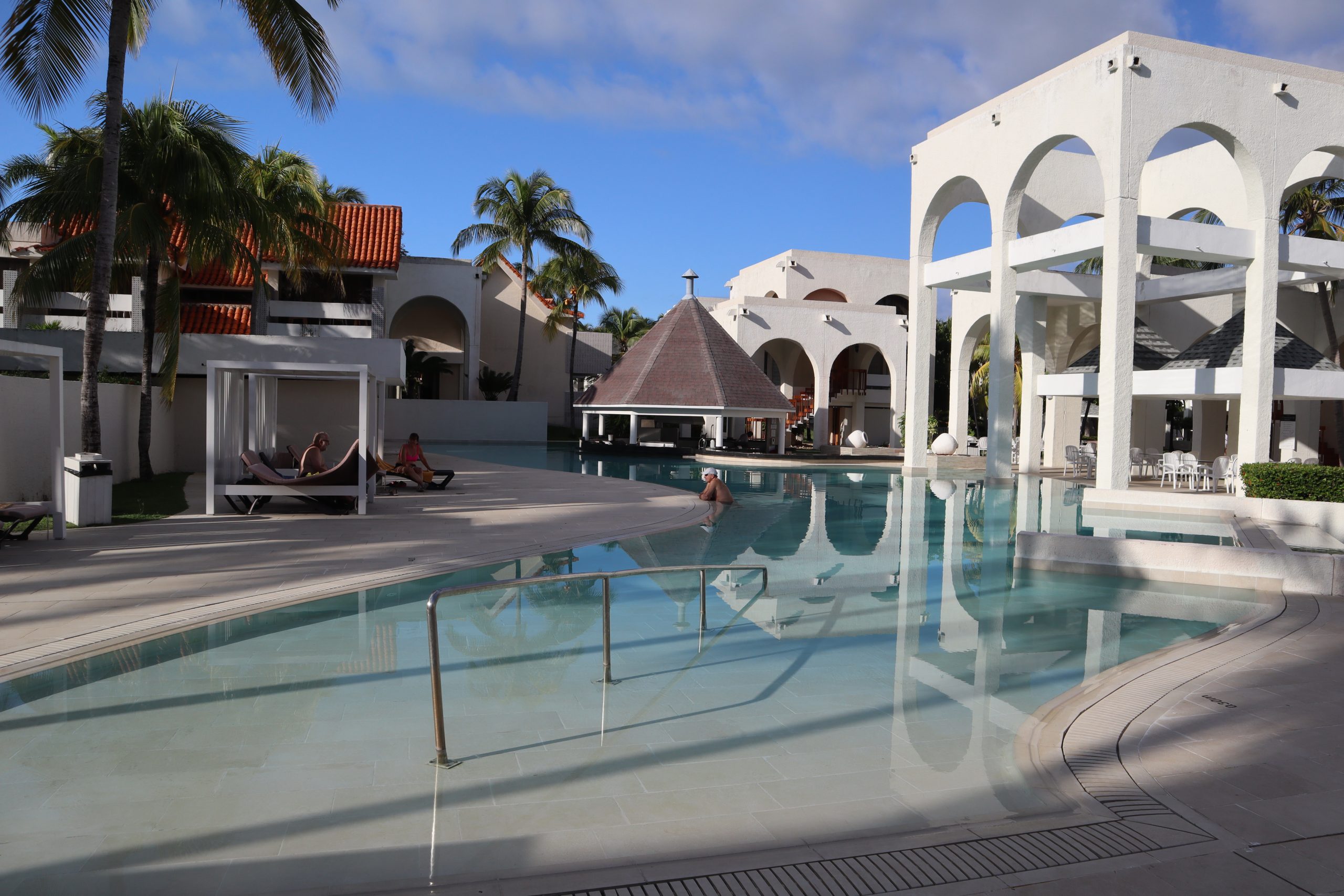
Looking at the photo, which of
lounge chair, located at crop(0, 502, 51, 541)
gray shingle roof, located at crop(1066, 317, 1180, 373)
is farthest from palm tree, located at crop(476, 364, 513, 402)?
lounge chair, located at crop(0, 502, 51, 541)

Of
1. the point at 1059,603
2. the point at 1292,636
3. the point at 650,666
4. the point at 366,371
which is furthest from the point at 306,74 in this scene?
the point at 1292,636

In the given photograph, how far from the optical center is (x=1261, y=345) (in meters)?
19.0

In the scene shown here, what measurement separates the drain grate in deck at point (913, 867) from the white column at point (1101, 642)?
3.00 meters

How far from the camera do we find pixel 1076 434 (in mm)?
29953

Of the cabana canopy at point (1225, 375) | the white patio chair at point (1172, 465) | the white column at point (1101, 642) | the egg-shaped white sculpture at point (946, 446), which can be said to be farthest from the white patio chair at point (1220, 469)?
the white column at point (1101, 642)

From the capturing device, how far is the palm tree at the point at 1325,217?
26781 mm

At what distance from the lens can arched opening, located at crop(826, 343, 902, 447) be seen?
43.5 m

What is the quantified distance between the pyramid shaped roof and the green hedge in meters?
18.0

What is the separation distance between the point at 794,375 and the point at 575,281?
459 inches

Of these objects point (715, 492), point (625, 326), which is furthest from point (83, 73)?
point (625, 326)

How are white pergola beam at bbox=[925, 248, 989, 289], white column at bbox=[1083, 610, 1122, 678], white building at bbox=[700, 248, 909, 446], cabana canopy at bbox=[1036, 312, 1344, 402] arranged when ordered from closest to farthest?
white column at bbox=[1083, 610, 1122, 678] < cabana canopy at bbox=[1036, 312, 1344, 402] < white pergola beam at bbox=[925, 248, 989, 289] < white building at bbox=[700, 248, 909, 446]

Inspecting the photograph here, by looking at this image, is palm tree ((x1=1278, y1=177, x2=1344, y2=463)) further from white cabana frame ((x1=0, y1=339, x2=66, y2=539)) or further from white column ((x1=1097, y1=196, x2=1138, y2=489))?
white cabana frame ((x1=0, y1=339, x2=66, y2=539))

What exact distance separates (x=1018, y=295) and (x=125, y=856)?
89.2 ft

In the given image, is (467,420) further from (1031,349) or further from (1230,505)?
(1230,505)
